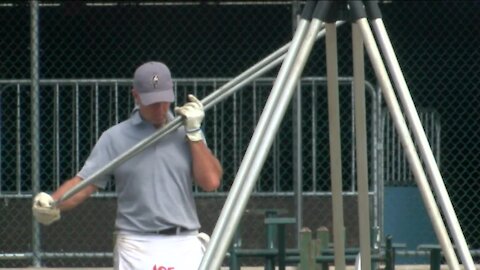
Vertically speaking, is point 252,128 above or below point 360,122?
below

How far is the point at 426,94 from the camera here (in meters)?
10.2

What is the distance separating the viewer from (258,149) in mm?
3852

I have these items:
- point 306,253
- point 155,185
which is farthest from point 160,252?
point 306,253

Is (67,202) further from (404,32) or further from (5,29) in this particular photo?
(404,32)

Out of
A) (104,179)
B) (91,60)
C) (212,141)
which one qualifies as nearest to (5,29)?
(91,60)

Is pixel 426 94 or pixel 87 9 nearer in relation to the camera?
pixel 426 94

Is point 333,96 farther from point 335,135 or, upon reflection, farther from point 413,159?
point 413,159

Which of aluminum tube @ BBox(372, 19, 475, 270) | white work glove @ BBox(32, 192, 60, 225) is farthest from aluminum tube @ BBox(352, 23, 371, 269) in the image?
white work glove @ BBox(32, 192, 60, 225)

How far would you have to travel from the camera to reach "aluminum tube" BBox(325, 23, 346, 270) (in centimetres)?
427

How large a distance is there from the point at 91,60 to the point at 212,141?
1.41 metres

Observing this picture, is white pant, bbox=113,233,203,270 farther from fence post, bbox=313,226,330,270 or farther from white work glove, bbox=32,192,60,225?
fence post, bbox=313,226,330,270

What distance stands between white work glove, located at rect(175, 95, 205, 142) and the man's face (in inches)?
5.9

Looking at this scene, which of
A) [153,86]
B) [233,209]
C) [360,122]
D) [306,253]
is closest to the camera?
[233,209]

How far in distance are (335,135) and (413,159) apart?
1.46ft
